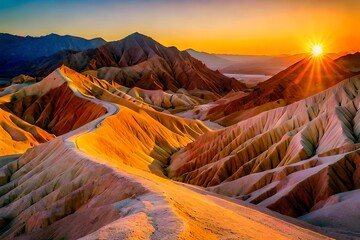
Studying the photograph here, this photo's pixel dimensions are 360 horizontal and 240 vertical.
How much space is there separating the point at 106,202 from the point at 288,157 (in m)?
32.2

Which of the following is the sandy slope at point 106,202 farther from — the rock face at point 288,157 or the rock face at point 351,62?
the rock face at point 351,62

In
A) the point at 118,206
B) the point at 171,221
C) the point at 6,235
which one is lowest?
the point at 6,235

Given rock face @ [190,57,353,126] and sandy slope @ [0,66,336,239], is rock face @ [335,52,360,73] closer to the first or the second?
rock face @ [190,57,353,126]

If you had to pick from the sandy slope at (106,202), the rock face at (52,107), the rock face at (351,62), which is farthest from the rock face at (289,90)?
the sandy slope at (106,202)

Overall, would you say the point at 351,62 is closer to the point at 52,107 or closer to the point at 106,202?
the point at 52,107

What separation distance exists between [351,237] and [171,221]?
739 inches

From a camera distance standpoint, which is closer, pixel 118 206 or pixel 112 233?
pixel 112 233

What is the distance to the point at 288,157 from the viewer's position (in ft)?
169

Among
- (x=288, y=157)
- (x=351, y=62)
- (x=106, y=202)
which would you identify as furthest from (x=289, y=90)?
(x=106, y=202)

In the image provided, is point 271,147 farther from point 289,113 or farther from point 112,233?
point 112,233

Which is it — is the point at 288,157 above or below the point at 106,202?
above

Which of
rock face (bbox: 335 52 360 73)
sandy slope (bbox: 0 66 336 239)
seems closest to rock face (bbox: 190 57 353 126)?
rock face (bbox: 335 52 360 73)

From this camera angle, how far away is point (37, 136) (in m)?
80.9

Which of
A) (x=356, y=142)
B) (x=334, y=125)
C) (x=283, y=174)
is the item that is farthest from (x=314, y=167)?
(x=334, y=125)
